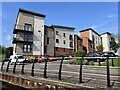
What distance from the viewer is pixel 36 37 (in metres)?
46.0

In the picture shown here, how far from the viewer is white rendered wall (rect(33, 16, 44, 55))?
150 ft

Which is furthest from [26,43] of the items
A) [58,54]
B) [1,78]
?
[1,78]

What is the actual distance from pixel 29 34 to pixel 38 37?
2643 millimetres

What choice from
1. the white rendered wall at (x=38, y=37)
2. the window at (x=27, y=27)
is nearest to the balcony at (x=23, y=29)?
the window at (x=27, y=27)

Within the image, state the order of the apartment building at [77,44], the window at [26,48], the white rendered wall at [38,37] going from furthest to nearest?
the apartment building at [77,44] → the white rendered wall at [38,37] → the window at [26,48]

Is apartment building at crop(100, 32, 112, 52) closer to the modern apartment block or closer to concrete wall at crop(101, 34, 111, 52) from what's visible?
concrete wall at crop(101, 34, 111, 52)

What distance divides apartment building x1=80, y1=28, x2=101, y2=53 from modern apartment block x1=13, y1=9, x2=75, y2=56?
12.5 meters

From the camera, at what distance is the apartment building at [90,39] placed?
63.5 m

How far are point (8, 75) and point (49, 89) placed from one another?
634 cm

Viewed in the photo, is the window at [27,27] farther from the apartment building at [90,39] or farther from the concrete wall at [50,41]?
the apartment building at [90,39]

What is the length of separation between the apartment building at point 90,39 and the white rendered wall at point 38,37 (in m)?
21.2

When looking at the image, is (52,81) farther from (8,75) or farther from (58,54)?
(58,54)

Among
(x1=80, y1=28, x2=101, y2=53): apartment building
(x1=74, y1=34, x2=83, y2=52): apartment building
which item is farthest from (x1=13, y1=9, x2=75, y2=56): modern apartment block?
(x1=80, y1=28, x2=101, y2=53): apartment building

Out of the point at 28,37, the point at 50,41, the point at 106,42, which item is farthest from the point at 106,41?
the point at 28,37
